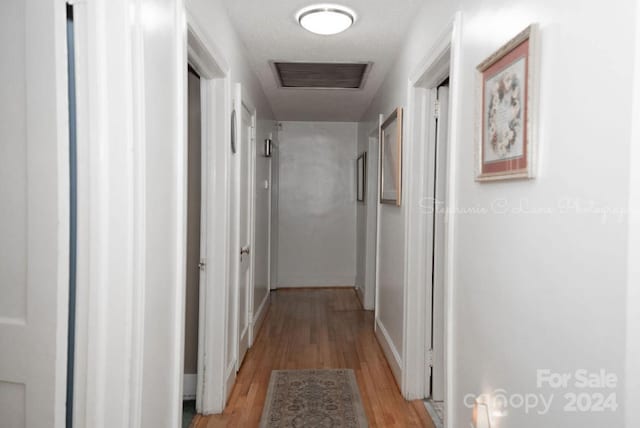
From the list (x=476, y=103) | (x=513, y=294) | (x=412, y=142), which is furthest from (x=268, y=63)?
(x=513, y=294)

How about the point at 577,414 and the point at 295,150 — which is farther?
the point at 295,150

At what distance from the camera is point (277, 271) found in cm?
596

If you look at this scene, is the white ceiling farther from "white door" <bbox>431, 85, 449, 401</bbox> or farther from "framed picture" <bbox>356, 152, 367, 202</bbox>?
"framed picture" <bbox>356, 152, 367, 202</bbox>

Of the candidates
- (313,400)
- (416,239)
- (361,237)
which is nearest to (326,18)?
(416,239)

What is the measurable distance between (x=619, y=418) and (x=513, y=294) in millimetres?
473

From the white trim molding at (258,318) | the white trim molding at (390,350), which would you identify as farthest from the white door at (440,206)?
the white trim molding at (258,318)

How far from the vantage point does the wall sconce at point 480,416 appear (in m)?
1.49

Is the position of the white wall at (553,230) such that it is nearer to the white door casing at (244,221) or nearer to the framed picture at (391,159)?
the framed picture at (391,159)

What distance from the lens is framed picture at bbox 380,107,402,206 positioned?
2891 mm

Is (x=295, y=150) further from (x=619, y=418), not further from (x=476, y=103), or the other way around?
(x=619, y=418)

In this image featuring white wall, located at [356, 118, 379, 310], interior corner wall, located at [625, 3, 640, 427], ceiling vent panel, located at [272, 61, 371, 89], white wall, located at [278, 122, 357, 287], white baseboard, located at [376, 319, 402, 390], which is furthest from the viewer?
white wall, located at [278, 122, 357, 287]

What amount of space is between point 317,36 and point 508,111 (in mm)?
1830

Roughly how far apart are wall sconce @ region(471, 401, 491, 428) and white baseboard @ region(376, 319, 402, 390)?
4.12 ft

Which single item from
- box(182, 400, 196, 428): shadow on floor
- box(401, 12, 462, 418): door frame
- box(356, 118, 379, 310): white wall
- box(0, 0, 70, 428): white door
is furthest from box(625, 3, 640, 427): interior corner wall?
box(356, 118, 379, 310): white wall
